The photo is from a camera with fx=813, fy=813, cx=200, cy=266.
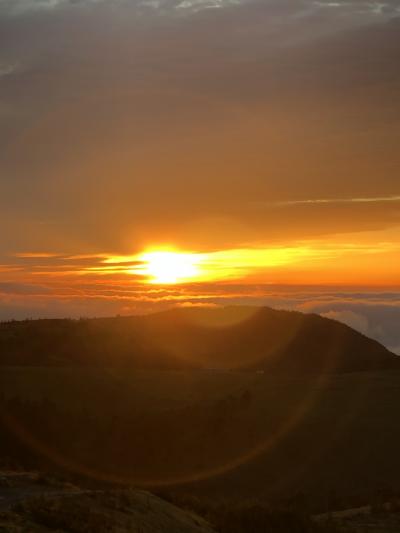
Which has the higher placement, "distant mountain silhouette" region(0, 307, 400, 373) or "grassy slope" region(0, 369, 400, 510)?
"distant mountain silhouette" region(0, 307, 400, 373)

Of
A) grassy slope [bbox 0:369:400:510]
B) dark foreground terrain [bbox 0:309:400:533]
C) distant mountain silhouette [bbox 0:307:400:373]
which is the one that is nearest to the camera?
dark foreground terrain [bbox 0:309:400:533]

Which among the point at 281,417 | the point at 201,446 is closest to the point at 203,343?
the point at 281,417

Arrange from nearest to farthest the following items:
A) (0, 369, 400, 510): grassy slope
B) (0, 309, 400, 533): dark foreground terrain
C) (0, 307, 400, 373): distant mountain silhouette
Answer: (0, 309, 400, 533): dark foreground terrain < (0, 369, 400, 510): grassy slope < (0, 307, 400, 373): distant mountain silhouette

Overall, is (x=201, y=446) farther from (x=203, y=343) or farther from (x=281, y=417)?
(x=203, y=343)

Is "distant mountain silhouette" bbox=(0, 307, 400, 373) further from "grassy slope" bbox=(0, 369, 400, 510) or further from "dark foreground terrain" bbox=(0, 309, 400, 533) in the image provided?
"grassy slope" bbox=(0, 369, 400, 510)

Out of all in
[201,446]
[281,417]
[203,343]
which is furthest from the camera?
[203,343]

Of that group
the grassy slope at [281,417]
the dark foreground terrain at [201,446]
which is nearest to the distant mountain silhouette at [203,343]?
the dark foreground terrain at [201,446]

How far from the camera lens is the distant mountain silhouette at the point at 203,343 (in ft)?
220

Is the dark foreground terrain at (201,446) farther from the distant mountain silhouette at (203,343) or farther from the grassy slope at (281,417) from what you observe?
the distant mountain silhouette at (203,343)

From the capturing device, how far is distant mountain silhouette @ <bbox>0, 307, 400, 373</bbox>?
67.0 metres

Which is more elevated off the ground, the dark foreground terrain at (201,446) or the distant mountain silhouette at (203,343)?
the distant mountain silhouette at (203,343)

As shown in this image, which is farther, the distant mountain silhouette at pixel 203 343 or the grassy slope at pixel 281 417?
the distant mountain silhouette at pixel 203 343

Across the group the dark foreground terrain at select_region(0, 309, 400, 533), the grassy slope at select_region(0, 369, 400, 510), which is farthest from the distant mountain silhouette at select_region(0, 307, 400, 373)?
the grassy slope at select_region(0, 369, 400, 510)

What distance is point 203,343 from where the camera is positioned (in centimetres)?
8838
